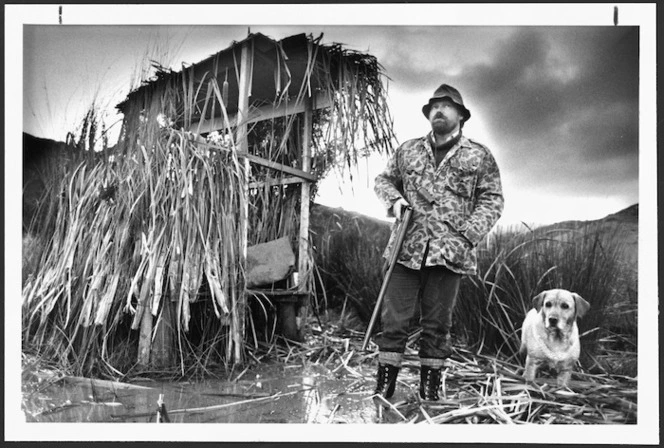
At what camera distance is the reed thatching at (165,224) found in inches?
142

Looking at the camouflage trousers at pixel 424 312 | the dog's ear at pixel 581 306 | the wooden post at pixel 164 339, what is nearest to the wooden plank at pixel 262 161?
the wooden post at pixel 164 339

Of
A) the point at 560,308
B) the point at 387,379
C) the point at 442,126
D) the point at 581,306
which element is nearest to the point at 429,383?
the point at 387,379

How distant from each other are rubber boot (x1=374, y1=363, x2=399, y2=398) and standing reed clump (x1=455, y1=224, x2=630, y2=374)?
71 cm

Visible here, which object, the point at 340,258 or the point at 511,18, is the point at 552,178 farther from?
the point at 340,258

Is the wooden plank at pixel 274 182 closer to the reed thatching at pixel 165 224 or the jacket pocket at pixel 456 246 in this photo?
the reed thatching at pixel 165 224

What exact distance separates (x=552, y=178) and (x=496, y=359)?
46.6 inches

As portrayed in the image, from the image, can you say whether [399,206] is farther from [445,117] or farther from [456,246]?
[445,117]

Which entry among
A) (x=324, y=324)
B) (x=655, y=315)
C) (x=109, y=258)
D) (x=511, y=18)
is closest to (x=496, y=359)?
(x=655, y=315)

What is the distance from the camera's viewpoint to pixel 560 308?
340 cm

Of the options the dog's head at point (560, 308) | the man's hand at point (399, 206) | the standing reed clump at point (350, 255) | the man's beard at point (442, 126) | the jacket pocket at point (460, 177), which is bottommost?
the dog's head at point (560, 308)

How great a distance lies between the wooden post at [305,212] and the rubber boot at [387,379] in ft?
3.66

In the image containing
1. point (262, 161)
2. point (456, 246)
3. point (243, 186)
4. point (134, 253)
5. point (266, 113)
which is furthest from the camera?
point (266, 113)

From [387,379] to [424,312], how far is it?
1.49 ft

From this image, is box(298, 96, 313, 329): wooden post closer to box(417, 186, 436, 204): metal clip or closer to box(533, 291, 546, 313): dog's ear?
box(417, 186, 436, 204): metal clip
